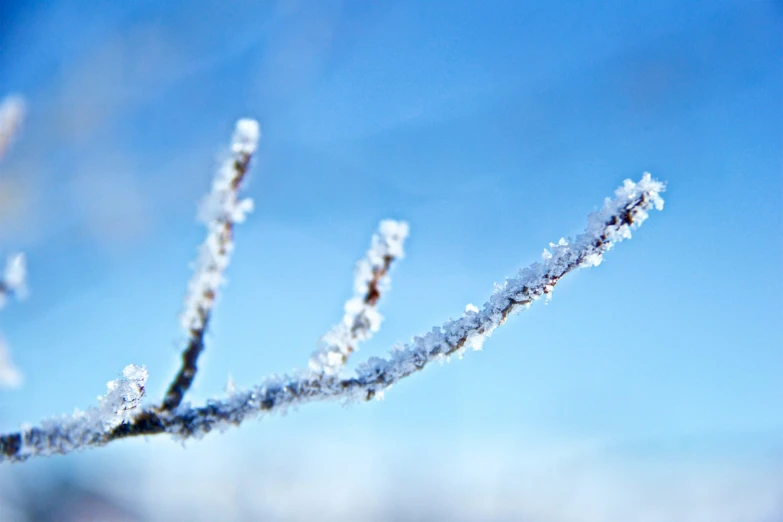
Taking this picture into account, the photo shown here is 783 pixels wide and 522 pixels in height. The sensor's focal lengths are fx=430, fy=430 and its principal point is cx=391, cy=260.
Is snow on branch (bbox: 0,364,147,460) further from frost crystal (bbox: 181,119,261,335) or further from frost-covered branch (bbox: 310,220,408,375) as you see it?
frost-covered branch (bbox: 310,220,408,375)

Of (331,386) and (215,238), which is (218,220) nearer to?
(215,238)

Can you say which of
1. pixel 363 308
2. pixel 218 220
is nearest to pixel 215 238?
pixel 218 220

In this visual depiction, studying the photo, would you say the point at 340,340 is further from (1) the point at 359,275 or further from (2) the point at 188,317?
(2) the point at 188,317

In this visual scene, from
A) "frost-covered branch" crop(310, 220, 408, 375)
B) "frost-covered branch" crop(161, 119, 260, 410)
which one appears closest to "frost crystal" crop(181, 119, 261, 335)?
"frost-covered branch" crop(161, 119, 260, 410)

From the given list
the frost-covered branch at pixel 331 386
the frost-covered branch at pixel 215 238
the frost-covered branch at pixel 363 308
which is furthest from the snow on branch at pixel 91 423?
the frost-covered branch at pixel 363 308

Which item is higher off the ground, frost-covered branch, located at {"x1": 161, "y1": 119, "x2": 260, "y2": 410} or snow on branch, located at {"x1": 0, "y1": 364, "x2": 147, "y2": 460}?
frost-covered branch, located at {"x1": 161, "y1": 119, "x2": 260, "y2": 410}
